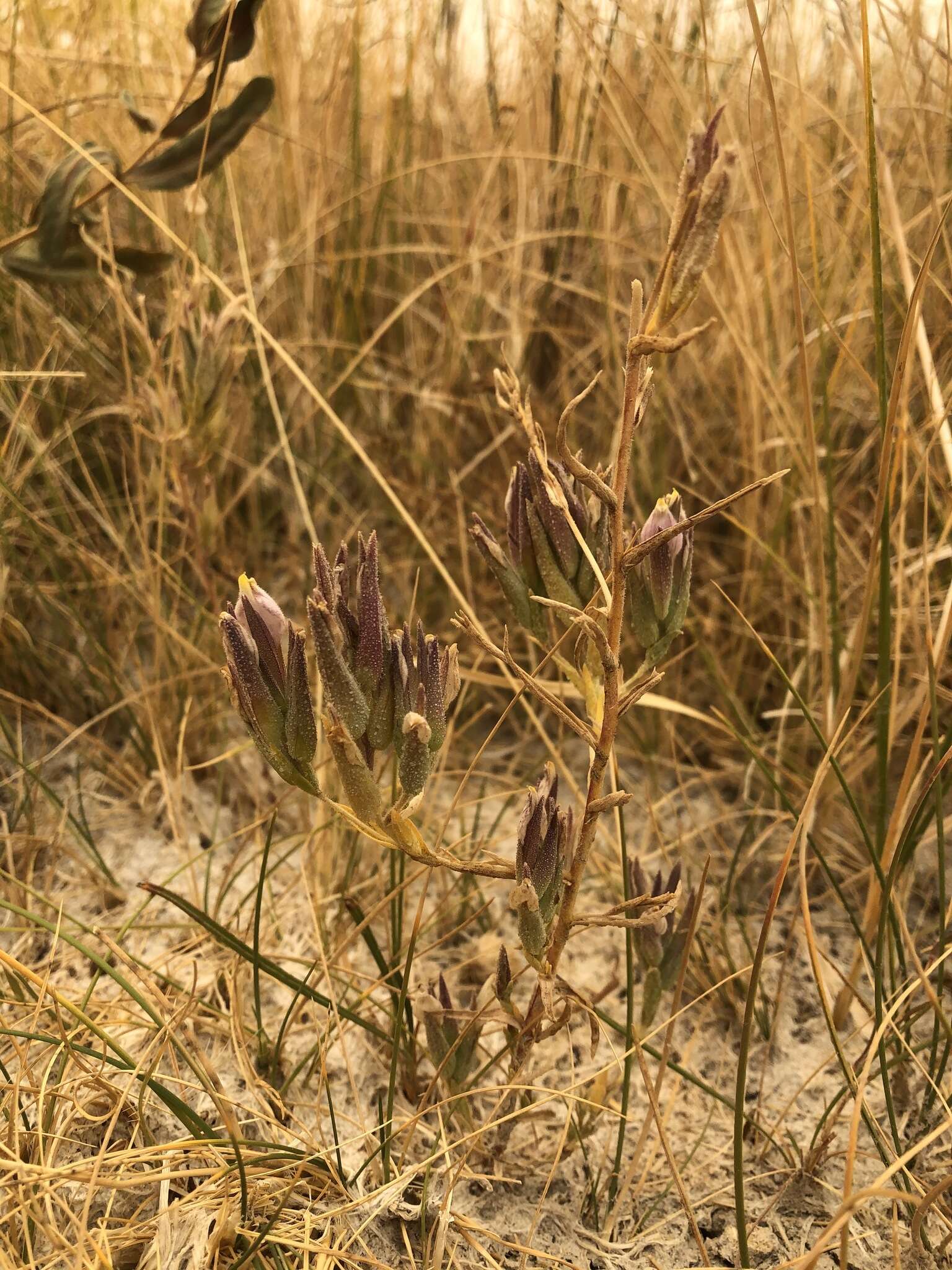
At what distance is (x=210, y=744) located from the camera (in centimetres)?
156

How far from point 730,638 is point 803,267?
661 millimetres

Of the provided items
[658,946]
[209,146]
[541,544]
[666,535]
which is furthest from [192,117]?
[658,946]

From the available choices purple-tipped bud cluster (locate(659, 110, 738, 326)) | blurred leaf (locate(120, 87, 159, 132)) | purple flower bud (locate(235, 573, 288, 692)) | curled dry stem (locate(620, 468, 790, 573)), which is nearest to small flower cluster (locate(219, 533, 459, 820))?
purple flower bud (locate(235, 573, 288, 692))

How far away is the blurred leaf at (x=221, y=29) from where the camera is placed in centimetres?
138

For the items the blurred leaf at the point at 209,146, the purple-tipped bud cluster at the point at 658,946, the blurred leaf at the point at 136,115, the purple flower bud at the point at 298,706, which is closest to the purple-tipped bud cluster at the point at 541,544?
the purple flower bud at the point at 298,706

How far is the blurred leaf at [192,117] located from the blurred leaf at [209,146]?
1 cm

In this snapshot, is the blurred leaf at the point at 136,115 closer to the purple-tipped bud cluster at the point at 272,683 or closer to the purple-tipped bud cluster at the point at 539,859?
the purple-tipped bud cluster at the point at 272,683

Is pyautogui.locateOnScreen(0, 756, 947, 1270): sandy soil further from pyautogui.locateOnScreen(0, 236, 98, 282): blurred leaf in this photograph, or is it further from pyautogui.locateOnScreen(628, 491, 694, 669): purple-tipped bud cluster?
pyautogui.locateOnScreen(0, 236, 98, 282): blurred leaf

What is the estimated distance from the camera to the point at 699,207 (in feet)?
1.98

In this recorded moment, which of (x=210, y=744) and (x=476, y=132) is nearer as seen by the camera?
(x=210, y=744)

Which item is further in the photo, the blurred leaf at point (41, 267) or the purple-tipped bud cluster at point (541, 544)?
the blurred leaf at point (41, 267)

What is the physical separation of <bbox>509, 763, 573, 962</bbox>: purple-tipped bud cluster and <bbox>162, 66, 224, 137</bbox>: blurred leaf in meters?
1.17

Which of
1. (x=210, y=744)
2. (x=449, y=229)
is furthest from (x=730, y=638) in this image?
(x=449, y=229)

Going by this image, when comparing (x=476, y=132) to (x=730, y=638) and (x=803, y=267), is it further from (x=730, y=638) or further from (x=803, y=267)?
(x=730, y=638)
